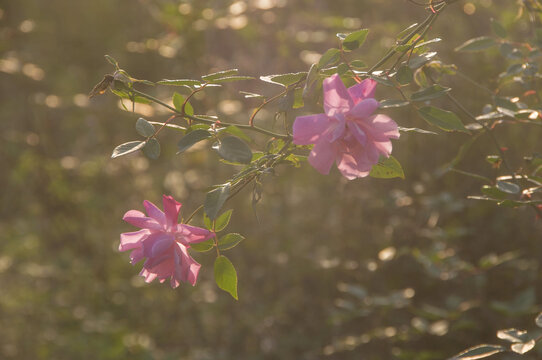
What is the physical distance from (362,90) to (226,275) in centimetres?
27

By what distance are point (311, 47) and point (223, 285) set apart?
193 centimetres

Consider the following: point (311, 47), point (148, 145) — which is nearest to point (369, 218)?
point (311, 47)

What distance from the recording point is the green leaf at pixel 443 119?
26.2 inches

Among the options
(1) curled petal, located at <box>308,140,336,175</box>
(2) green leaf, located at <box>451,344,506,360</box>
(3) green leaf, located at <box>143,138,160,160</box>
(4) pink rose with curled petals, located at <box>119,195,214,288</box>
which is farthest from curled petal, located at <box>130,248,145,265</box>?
(2) green leaf, located at <box>451,344,506,360</box>

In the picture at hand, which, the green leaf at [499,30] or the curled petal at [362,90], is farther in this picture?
the green leaf at [499,30]

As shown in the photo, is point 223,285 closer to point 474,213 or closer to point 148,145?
point 148,145

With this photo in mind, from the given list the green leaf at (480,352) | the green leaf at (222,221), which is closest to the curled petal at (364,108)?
the green leaf at (222,221)

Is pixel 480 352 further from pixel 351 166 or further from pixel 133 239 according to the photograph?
pixel 133 239

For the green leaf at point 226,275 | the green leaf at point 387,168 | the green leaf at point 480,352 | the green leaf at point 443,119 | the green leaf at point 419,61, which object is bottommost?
the green leaf at point 480,352

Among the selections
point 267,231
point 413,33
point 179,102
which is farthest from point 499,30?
point 267,231

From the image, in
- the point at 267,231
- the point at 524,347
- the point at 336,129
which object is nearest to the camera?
the point at 336,129

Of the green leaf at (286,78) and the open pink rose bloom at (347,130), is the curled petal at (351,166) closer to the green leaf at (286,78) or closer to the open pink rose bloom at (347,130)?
the open pink rose bloom at (347,130)

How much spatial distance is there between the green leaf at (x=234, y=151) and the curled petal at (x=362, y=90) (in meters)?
0.13

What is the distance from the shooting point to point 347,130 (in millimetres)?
619
